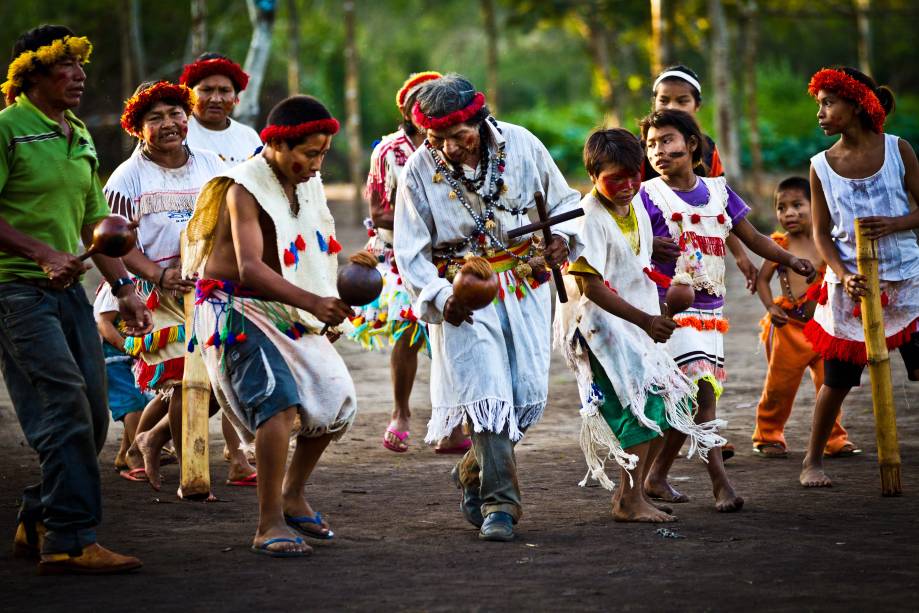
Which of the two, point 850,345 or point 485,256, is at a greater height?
point 485,256

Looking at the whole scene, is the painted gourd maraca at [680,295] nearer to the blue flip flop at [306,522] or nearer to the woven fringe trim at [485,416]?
the woven fringe trim at [485,416]

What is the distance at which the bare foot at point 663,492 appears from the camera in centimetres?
681

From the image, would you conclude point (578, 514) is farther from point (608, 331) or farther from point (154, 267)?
point (154, 267)

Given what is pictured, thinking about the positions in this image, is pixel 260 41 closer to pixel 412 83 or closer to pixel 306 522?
pixel 412 83

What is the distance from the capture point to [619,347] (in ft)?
20.4

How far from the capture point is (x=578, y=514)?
6547mm

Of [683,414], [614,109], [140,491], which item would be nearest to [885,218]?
[683,414]

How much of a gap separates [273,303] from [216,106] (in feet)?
9.31

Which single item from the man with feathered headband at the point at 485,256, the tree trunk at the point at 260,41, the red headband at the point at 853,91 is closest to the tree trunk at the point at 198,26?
the tree trunk at the point at 260,41

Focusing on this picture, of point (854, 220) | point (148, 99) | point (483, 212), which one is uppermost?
point (148, 99)

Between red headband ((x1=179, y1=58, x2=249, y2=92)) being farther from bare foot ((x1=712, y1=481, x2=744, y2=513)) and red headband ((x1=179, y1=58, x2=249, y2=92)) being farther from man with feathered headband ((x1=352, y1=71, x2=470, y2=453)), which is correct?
bare foot ((x1=712, y1=481, x2=744, y2=513))

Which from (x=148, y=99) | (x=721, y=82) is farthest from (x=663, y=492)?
(x=721, y=82)

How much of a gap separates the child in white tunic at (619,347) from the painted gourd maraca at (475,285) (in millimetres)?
765

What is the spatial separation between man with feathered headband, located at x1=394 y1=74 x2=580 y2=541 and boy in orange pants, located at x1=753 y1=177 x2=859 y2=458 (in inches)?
95.9
